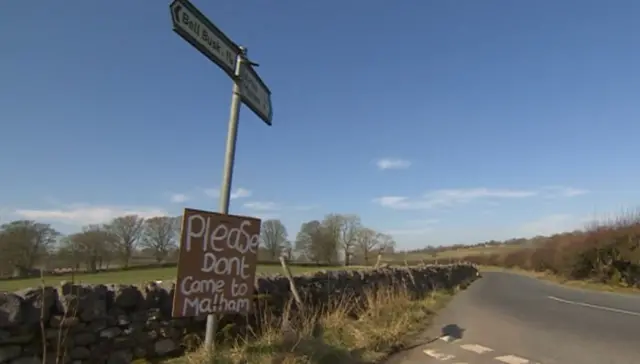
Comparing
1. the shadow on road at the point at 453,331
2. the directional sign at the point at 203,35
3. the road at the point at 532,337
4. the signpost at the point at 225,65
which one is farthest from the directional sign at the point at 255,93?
the shadow on road at the point at 453,331

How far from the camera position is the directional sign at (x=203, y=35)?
424cm

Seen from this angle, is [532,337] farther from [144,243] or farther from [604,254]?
[144,243]

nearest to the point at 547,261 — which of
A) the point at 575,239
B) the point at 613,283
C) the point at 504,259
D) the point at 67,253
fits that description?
the point at 575,239

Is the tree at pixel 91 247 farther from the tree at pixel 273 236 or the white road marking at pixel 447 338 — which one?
the white road marking at pixel 447 338

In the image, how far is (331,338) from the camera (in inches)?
291

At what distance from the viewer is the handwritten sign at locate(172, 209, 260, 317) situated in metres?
4.46

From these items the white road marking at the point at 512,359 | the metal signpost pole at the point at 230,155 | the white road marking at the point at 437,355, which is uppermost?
the metal signpost pole at the point at 230,155

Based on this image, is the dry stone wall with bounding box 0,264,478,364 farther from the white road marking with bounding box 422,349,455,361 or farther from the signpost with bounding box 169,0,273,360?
the white road marking with bounding box 422,349,455,361

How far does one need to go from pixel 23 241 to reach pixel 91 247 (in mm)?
15942

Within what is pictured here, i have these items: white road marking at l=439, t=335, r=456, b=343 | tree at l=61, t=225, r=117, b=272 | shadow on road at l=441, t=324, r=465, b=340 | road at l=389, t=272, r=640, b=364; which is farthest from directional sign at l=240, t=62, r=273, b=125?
tree at l=61, t=225, r=117, b=272

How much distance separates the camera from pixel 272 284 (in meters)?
8.84

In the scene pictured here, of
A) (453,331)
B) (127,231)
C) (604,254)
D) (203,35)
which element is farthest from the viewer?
(127,231)

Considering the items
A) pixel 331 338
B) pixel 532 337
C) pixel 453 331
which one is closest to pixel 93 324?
pixel 331 338

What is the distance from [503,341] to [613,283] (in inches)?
911
